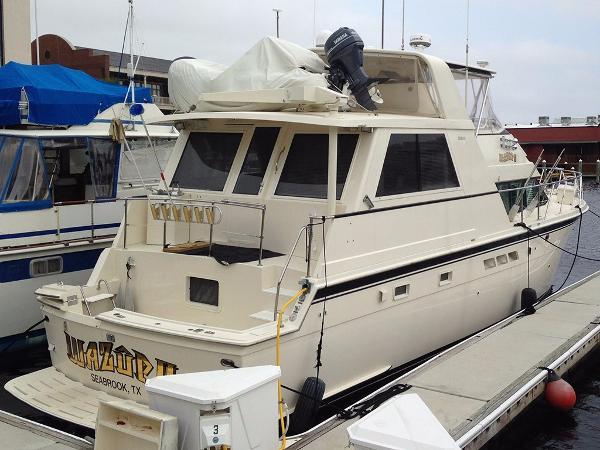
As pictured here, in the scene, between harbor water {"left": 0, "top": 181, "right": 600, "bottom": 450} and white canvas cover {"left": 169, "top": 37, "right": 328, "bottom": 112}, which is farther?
white canvas cover {"left": 169, "top": 37, "right": 328, "bottom": 112}

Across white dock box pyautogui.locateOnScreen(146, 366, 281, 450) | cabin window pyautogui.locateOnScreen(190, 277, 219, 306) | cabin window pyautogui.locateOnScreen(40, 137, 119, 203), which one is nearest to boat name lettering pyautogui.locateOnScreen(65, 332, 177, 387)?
cabin window pyautogui.locateOnScreen(190, 277, 219, 306)

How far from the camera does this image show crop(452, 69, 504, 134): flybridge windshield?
32.6ft

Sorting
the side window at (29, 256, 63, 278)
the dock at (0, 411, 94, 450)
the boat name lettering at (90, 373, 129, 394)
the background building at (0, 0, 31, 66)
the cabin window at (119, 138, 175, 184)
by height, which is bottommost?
the dock at (0, 411, 94, 450)

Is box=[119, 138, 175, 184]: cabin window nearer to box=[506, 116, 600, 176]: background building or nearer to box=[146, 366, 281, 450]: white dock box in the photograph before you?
A: box=[146, 366, 281, 450]: white dock box

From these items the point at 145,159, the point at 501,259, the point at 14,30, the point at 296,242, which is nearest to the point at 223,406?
the point at 296,242

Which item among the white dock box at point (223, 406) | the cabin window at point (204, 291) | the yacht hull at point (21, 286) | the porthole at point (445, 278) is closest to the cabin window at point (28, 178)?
the yacht hull at point (21, 286)

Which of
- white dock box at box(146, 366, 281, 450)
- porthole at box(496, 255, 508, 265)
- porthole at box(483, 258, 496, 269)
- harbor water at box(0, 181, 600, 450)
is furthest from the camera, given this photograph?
porthole at box(496, 255, 508, 265)

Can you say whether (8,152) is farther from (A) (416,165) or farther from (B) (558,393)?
(B) (558,393)

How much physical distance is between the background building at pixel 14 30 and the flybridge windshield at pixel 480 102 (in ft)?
48.4

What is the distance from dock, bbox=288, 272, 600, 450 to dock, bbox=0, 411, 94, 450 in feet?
5.69

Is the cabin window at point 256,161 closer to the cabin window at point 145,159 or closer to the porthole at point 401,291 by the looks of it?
the porthole at point 401,291

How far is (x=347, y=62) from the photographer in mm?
7629

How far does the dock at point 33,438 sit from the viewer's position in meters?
5.38

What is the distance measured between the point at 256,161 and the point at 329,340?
220 cm
